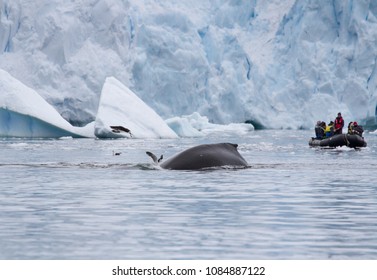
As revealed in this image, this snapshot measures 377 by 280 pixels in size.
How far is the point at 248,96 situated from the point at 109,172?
35772 millimetres

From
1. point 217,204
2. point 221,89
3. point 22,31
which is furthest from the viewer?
point 221,89

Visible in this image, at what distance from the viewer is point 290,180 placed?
14117 millimetres

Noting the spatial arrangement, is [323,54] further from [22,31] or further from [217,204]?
[217,204]

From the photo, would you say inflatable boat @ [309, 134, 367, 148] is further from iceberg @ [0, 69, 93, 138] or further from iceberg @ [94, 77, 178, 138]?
iceberg @ [0, 69, 93, 138]

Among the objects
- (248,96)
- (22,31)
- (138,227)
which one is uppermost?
(22,31)

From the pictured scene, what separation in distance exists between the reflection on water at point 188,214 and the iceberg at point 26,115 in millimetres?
20799

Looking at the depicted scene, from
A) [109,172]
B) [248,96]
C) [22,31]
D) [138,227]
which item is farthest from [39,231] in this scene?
[248,96]

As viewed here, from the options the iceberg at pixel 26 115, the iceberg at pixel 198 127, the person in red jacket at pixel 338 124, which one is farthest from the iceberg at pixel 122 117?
the person in red jacket at pixel 338 124

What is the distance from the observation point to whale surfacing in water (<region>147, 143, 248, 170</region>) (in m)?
16.4

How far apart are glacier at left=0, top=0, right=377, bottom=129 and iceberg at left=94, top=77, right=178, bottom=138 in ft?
15.3

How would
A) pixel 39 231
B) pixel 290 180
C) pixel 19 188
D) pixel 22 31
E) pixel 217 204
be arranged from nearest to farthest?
pixel 39 231
pixel 217 204
pixel 19 188
pixel 290 180
pixel 22 31

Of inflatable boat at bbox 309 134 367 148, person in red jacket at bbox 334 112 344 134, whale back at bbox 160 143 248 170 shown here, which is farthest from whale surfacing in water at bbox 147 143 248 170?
person in red jacket at bbox 334 112 344 134

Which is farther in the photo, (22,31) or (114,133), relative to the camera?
(22,31)

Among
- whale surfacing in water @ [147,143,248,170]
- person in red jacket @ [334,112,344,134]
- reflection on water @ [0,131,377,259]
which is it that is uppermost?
person in red jacket @ [334,112,344,134]
